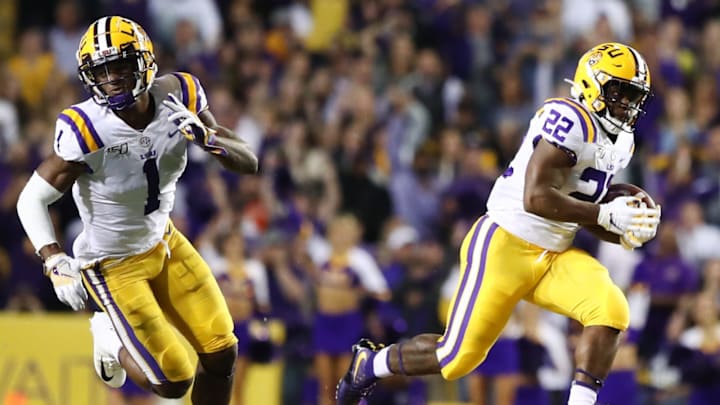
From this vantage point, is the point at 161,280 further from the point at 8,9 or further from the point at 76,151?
the point at 8,9

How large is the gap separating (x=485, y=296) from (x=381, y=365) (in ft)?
2.06

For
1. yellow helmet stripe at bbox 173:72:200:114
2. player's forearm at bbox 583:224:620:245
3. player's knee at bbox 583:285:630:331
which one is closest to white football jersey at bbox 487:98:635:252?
player's forearm at bbox 583:224:620:245

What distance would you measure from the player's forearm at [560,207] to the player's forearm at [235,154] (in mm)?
1189

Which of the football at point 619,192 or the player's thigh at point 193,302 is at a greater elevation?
the football at point 619,192

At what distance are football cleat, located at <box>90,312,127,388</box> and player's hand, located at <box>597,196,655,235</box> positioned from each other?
7.08 feet

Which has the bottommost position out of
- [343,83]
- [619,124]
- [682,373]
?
[682,373]

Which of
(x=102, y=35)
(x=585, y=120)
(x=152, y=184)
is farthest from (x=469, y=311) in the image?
(x=102, y=35)

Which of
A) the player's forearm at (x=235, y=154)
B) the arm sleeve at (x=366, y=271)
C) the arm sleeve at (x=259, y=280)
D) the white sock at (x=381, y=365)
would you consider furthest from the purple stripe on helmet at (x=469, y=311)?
the arm sleeve at (x=259, y=280)

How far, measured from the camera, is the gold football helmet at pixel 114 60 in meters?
5.31

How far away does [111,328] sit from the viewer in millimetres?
5828

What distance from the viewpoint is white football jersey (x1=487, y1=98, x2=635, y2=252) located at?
17.6 feet

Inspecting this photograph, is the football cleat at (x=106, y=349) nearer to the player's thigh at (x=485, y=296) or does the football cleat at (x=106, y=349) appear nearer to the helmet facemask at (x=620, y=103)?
the player's thigh at (x=485, y=296)

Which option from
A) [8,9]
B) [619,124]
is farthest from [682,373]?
[8,9]

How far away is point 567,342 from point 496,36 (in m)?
3.37
